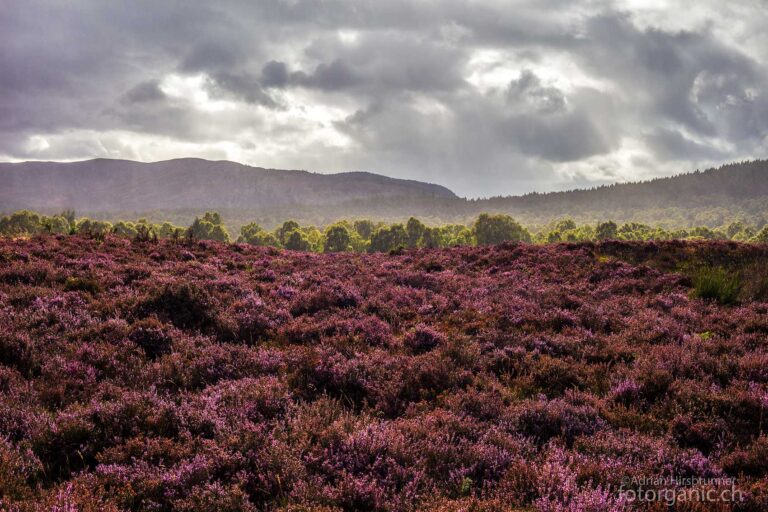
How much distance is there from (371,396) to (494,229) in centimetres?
10325

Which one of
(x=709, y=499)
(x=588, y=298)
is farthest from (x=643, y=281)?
(x=709, y=499)

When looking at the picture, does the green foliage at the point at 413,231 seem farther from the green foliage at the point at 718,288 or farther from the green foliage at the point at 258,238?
Answer: the green foliage at the point at 718,288

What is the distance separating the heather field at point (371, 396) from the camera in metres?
4.08

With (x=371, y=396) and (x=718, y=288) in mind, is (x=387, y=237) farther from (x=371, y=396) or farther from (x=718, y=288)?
(x=371, y=396)

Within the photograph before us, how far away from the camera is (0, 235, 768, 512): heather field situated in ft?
13.4

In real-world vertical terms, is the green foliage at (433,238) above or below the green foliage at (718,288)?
above

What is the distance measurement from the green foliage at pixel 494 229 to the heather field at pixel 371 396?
9256 cm

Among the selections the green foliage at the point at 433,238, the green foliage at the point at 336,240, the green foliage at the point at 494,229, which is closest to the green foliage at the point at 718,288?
the green foliage at the point at 336,240

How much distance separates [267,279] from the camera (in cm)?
1530

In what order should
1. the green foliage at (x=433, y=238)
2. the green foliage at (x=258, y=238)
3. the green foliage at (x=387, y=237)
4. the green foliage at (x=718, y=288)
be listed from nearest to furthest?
the green foliage at (x=718, y=288) → the green foliage at (x=387, y=237) → the green foliage at (x=433, y=238) → the green foliage at (x=258, y=238)

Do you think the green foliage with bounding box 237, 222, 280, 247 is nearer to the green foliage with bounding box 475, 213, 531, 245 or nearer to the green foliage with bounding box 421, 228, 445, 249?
the green foliage with bounding box 421, 228, 445, 249

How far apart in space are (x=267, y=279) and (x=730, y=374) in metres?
13.1

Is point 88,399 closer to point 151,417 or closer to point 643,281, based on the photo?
point 151,417

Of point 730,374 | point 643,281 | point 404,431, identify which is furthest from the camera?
point 643,281
